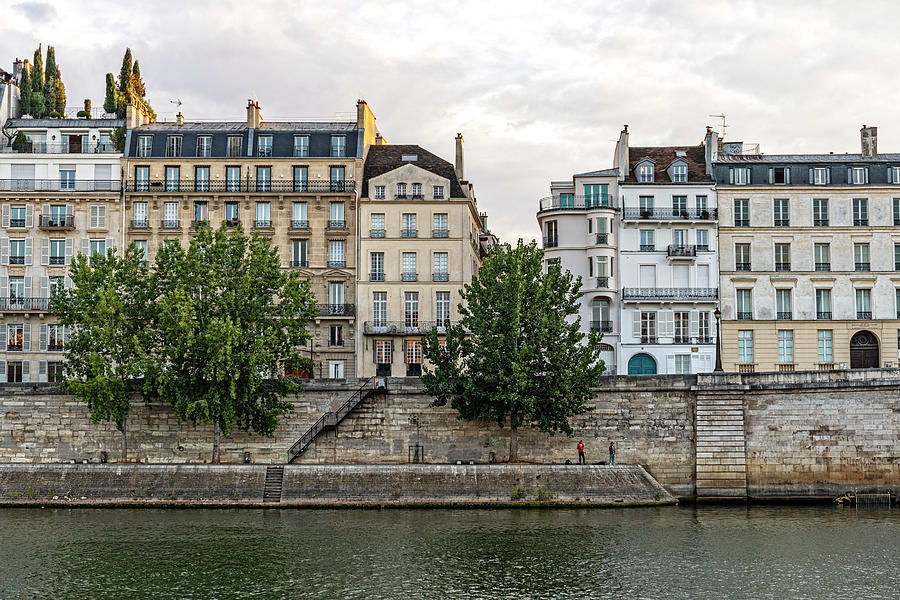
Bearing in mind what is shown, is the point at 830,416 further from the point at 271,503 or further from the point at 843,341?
the point at 271,503

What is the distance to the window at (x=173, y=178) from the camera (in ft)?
197

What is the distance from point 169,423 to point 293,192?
1604 centimetres

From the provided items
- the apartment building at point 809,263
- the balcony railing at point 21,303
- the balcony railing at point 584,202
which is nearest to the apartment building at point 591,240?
the balcony railing at point 584,202

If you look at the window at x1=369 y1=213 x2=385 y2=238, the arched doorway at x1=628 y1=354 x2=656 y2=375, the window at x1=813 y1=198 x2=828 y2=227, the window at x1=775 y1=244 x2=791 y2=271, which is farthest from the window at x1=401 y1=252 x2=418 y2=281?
the window at x1=813 y1=198 x2=828 y2=227

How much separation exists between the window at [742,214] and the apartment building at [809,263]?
0.05 m

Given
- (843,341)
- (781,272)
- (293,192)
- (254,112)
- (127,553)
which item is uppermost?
(254,112)

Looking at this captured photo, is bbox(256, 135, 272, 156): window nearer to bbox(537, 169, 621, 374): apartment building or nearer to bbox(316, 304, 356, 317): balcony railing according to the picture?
bbox(316, 304, 356, 317): balcony railing

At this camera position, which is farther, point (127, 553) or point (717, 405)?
point (717, 405)

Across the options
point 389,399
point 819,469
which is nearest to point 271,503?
point 389,399

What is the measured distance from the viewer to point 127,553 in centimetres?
3434

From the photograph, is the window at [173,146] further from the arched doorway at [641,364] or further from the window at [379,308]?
the arched doorway at [641,364]

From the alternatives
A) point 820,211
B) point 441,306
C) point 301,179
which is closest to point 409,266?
point 441,306

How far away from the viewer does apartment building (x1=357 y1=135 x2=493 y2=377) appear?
5769 cm

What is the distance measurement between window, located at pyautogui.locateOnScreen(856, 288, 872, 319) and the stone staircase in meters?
14.1
